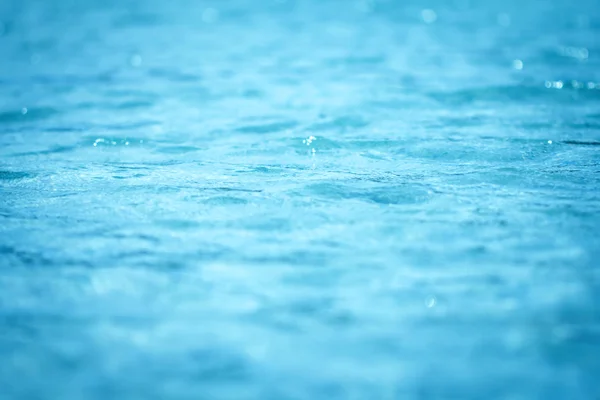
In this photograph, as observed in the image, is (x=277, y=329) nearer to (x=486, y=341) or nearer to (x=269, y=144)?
(x=486, y=341)

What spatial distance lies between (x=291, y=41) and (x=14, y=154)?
7931 millimetres

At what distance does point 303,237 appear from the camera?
4438 mm

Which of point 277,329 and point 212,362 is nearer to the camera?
point 212,362

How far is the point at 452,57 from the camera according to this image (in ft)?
37.4

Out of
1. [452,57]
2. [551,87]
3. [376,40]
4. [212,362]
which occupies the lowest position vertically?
[212,362]

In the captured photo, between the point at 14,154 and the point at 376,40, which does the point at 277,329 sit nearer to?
the point at 14,154

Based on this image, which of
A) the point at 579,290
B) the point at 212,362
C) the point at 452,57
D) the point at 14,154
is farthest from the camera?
the point at 452,57

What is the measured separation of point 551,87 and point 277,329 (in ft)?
22.7

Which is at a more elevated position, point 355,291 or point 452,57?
point 452,57

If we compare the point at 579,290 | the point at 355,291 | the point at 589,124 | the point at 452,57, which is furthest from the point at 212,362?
the point at 452,57

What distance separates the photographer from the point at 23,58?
39.5ft

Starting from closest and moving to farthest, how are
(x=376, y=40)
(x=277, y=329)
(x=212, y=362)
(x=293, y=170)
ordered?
1. (x=212, y=362)
2. (x=277, y=329)
3. (x=293, y=170)
4. (x=376, y=40)

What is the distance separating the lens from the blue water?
10.5ft

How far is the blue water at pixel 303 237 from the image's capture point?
10.5 ft
